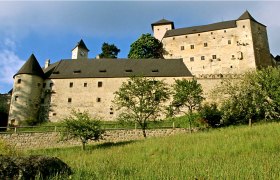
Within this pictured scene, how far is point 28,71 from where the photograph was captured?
41188 mm

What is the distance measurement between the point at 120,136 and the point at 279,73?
54.7ft

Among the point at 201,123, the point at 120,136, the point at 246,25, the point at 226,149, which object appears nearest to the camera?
the point at 226,149

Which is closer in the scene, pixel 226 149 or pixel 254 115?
pixel 226 149

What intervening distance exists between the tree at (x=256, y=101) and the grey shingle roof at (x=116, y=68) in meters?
13.1

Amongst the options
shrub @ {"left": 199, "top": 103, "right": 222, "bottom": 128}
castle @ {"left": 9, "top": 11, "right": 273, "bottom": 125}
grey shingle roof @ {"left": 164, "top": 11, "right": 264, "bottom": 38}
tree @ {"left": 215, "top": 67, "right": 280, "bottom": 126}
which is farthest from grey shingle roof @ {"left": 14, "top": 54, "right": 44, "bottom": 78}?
grey shingle roof @ {"left": 164, "top": 11, "right": 264, "bottom": 38}

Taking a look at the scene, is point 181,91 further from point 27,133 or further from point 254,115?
point 27,133

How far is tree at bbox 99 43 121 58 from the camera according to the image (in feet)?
211

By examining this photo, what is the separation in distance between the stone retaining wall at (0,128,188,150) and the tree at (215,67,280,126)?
5.39 metres

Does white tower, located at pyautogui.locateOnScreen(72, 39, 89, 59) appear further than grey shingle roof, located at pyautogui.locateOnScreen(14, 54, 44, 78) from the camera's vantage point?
Yes

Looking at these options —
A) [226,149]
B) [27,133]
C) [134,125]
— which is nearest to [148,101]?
[134,125]

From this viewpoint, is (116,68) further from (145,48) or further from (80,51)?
(80,51)

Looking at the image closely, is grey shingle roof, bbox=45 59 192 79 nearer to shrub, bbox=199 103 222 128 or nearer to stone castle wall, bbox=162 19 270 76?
stone castle wall, bbox=162 19 270 76

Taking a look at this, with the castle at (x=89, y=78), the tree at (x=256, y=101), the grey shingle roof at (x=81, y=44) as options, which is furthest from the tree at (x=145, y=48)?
the tree at (x=256, y=101)

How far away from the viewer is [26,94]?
4016 cm
